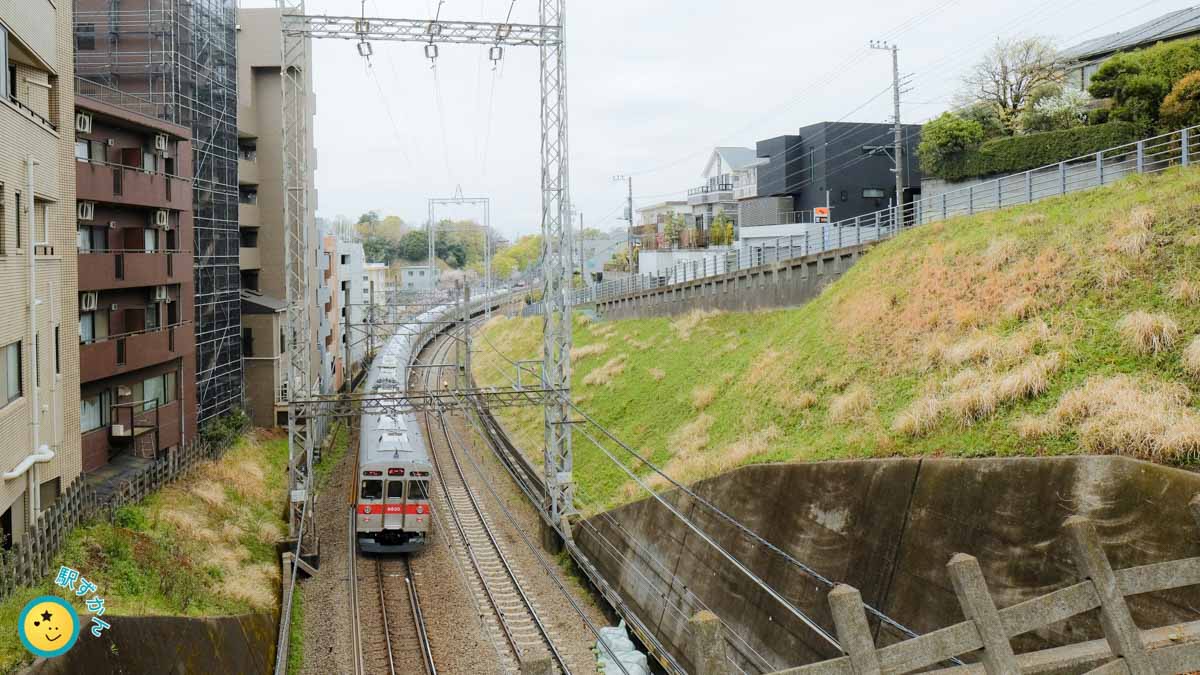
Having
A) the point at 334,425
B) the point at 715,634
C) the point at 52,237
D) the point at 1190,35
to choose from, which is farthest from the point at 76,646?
the point at 1190,35

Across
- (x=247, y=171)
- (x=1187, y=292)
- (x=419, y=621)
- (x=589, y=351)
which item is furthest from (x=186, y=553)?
(x=247, y=171)

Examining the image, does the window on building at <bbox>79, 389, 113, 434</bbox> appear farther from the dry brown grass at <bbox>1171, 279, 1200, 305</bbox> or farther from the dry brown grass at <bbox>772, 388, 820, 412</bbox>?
the dry brown grass at <bbox>1171, 279, 1200, 305</bbox>

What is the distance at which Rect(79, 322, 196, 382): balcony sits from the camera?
1959 centimetres

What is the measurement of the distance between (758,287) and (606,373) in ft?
19.8

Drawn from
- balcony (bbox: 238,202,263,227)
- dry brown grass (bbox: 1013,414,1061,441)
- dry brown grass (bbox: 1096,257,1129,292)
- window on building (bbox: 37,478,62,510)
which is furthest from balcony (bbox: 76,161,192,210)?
dry brown grass (bbox: 1096,257,1129,292)

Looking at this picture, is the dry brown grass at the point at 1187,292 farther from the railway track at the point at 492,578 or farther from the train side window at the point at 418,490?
the train side window at the point at 418,490

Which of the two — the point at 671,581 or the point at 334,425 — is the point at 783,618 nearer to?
the point at 671,581

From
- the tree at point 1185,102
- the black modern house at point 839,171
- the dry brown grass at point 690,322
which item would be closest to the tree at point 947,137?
the tree at point 1185,102

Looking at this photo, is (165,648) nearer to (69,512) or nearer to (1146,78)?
(69,512)

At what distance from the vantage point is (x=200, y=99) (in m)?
27.9

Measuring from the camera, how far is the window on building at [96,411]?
797 inches

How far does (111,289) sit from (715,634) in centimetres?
2032

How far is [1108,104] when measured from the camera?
26281 millimetres

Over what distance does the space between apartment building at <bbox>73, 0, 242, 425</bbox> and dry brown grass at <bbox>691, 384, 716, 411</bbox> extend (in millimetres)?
14164
